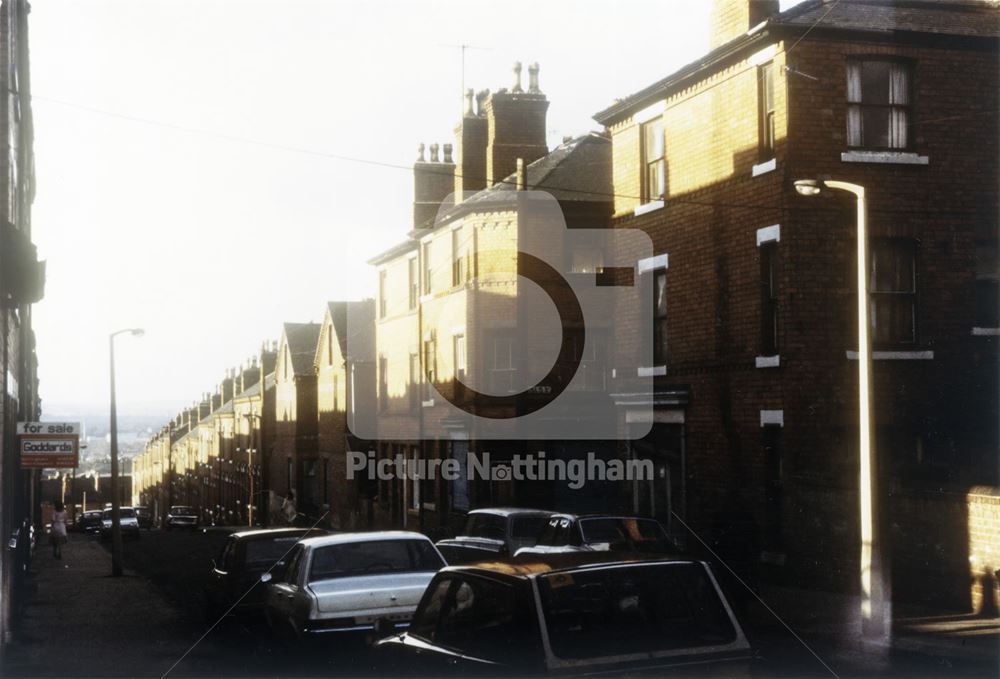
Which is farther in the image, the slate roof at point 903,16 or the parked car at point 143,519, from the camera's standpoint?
the parked car at point 143,519

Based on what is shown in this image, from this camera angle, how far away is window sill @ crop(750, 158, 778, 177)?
20.8 metres

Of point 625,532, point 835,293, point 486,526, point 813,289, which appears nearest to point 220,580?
point 486,526

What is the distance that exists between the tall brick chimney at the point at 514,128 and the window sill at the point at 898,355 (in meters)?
17.7

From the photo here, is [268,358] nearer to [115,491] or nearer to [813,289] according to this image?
[115,491]

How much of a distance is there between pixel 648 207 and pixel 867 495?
11857 mm

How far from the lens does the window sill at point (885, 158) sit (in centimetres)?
2072

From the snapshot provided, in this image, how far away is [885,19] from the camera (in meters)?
21.1

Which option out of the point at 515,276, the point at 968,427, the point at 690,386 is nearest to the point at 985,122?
the point at 968,427

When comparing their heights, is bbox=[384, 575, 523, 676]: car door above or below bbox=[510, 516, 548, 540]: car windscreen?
above

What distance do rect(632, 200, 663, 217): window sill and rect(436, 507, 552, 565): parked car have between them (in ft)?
26.2

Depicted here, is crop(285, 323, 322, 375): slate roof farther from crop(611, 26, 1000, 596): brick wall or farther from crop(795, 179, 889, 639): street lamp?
Result: crop(795, 179, 889, 639): street lamp

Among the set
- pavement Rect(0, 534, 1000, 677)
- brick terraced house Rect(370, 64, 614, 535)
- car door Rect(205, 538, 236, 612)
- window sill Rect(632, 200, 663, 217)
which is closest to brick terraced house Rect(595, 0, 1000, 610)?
pavement Rect(0, 534, 1000, 677)

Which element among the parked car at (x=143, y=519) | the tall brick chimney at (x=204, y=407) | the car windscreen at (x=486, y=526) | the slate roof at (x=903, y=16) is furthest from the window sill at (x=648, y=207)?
the tall brick chimney at (x=204, y=407)

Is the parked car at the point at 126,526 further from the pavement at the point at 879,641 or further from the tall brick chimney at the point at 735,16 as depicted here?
the pavement at the point at 879,641
